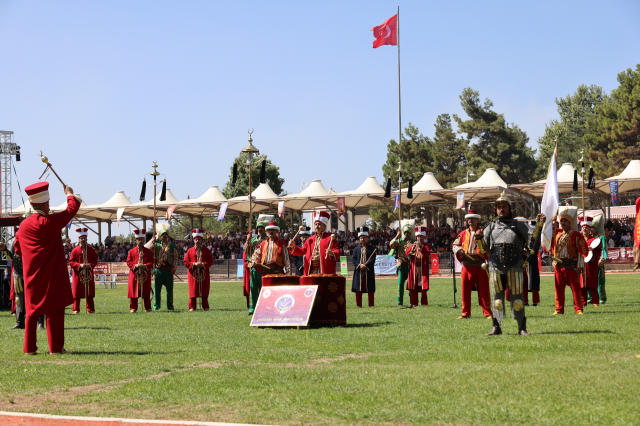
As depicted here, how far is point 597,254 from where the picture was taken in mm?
16609

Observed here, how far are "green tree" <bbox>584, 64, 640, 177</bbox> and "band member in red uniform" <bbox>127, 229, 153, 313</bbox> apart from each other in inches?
1877

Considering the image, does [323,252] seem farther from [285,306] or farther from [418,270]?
[418,270]

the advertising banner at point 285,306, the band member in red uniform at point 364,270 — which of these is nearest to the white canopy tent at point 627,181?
the band member in red uniform at point 364,270

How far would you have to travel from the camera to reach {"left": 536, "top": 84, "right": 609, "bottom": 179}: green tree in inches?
3044

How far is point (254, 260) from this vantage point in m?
14.7

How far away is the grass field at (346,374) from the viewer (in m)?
5.46

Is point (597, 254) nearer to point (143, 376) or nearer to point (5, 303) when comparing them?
point (143, 376)

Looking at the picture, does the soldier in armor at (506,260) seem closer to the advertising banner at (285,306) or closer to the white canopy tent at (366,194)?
the advertising banner at (285,306)

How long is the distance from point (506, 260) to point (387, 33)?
41.1m

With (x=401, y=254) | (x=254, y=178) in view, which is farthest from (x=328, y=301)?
(x=254, y=178)

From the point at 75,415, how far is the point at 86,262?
13267mm

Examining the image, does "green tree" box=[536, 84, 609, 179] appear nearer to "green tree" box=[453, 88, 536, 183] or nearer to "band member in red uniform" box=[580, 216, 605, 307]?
"green tree" box=[453, 88, 536, 183]

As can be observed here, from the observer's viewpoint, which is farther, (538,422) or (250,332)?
(250,332)

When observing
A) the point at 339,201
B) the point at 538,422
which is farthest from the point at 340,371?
the point at 339,201
